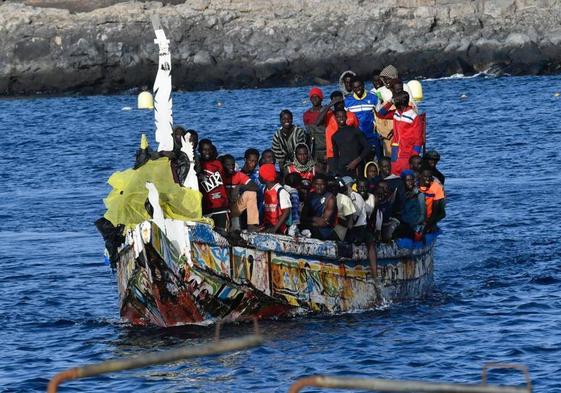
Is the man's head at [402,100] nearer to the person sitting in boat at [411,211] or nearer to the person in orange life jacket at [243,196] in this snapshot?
the person sitting in boat at [411,211]

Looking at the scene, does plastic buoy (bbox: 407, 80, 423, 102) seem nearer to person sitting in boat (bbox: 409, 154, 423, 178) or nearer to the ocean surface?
the ocean surface

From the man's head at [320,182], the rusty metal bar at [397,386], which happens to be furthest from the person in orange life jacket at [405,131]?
the rusty metal bar at [397,386]

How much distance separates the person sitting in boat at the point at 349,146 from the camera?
58.5 ft

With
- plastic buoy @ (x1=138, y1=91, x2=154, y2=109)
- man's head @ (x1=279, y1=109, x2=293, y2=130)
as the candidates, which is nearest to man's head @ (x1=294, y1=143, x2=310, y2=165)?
man's head @ (x1=279, y1=109, x2=293, y2=130)

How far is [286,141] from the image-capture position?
17.8 m

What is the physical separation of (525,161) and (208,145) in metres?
19.1

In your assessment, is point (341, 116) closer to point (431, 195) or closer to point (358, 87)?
point (358, 87)

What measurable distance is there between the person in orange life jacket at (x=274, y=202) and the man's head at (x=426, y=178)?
88.5 inches

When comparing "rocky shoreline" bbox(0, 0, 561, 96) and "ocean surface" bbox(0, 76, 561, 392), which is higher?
"rocky shoreline" bbox(0, 0, 561, 96)

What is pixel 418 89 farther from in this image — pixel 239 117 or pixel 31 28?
pixel 31 28

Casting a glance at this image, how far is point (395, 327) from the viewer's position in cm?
1625

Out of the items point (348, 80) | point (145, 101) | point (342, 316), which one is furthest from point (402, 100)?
point (145, 101)

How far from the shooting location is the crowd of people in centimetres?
1598

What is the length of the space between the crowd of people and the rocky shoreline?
45565 millimetres
